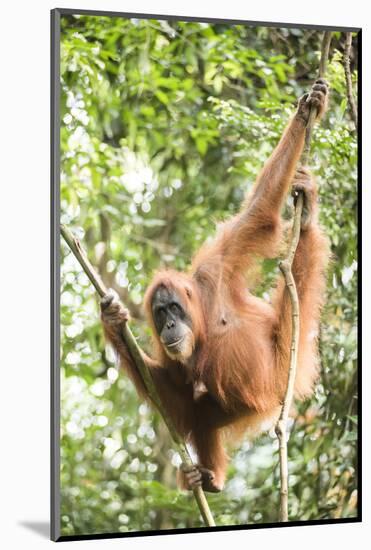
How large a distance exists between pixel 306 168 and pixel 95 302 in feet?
4.16

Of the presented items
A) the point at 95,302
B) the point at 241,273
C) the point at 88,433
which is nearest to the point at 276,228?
the point at 241,273

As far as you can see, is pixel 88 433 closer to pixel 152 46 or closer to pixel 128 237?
pixel 128 237

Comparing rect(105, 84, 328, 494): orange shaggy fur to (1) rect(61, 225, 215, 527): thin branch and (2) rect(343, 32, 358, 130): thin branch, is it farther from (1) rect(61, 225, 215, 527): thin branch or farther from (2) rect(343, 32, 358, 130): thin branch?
(2) rect(343, 32, 358, 130): thin branch

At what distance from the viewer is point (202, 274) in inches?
195

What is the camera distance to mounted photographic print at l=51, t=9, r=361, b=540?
4.68 m

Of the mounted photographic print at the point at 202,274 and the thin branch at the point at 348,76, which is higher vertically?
the thin branch at the point at 348,76

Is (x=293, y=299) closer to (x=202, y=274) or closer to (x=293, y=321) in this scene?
(x=293, y=321)

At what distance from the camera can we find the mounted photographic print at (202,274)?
4684mm

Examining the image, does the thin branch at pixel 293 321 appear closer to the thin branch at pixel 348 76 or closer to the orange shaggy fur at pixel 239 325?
the orange shaggy fur at pixel 239 325

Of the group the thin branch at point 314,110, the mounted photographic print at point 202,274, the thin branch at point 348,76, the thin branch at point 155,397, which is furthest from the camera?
the thin branch at point 348,76

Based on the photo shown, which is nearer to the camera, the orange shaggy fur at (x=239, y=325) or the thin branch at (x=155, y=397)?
the thin branch at (x=155, y=397)

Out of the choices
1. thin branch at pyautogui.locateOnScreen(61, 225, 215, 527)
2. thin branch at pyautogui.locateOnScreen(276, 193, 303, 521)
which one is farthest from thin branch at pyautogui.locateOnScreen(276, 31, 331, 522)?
thin branch at pyautogui.locateOnScreen(61, 225, 215, 527)

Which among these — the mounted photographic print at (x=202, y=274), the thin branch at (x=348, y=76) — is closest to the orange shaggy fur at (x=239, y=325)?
the mounted photographic print at (x=202, y=274)

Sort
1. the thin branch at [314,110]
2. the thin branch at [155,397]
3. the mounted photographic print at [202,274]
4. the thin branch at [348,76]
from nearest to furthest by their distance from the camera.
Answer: the thin branch at [155,397]
the mounted photographic print at [202,274]
the thin branch at [314,110]
the thin branch at [348,76]
